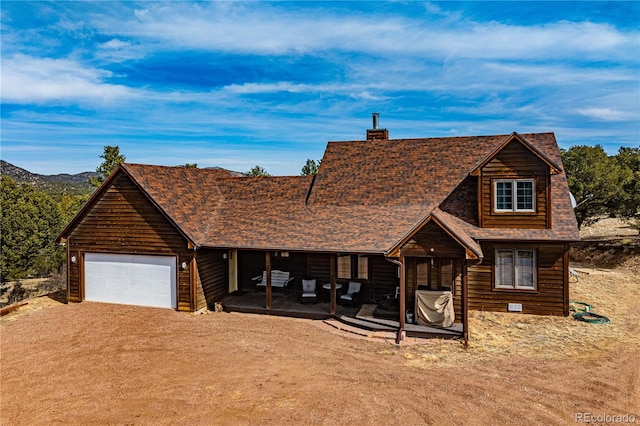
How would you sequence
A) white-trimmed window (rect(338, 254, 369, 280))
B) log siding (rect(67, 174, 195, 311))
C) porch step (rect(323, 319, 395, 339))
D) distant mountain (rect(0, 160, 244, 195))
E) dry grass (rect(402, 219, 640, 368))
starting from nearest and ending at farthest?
1. dry grass (rect(402, 219, 640, 368))
2. porch step (rect(323, 319, 395, 339))
3. log siding (rect(67, 174, 195, 311))
4. white-trimmed window (rect(338, 254, 369, 280))
5. distant mountain (rect(0, 160, 244, 195))

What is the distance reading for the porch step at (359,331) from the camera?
13.0 meters

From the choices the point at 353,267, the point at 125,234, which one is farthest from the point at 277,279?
the point at 125,234

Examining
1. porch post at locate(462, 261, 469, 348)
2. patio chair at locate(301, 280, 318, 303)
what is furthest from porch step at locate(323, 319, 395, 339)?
porch post at locate(462, 261, 469, 348)

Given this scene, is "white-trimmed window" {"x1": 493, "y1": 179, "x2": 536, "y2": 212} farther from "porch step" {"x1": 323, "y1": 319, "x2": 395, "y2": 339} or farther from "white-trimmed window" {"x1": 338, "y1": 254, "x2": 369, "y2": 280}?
"porch step" {"x1": 323, "y1": 319, "x2": 395, "y2": 339}

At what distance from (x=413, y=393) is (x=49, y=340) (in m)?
10.9

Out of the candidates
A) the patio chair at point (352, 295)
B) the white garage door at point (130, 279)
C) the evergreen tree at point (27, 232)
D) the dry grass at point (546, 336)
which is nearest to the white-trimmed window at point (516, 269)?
the dry grass at point (546, 336)

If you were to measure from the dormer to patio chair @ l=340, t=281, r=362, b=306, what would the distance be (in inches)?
203

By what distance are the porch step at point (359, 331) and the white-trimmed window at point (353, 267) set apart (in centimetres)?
273

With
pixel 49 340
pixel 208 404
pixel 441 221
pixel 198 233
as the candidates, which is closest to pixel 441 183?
pixel 441 221

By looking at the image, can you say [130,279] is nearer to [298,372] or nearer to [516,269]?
[298,372]

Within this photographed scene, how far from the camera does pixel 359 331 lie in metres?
13.4

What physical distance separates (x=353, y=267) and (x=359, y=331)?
3.77 meters

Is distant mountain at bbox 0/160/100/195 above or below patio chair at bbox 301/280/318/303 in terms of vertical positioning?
above

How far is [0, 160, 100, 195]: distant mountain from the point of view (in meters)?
76.2
